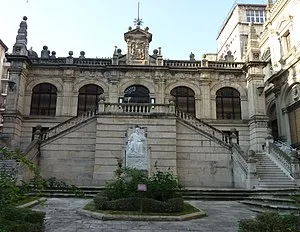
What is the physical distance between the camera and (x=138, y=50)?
29672 millimetres

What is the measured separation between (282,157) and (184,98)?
10677 mm

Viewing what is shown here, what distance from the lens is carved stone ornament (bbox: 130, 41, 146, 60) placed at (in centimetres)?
2953

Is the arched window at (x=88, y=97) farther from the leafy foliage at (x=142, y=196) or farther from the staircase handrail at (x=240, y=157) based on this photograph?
the leafy foliage at (x=142, y=196)

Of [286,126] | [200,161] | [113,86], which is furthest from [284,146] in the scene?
[113,86]

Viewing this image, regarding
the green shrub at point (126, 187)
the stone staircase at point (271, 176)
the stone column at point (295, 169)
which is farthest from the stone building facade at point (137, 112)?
the green shrub at point (126, 187)

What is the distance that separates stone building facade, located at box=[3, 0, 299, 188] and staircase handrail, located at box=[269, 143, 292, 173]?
138 centimetres

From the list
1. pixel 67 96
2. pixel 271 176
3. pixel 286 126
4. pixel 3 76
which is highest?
pixel 3 76

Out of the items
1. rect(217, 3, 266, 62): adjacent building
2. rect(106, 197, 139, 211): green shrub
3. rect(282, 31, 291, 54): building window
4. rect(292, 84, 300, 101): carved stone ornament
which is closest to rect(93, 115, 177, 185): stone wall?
rect(106, 197, 139, 211): green shrub

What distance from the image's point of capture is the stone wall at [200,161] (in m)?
21.8

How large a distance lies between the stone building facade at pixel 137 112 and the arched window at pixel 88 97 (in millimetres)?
92

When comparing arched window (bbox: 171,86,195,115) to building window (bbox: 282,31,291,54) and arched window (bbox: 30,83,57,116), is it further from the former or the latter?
arched window (bbox: 30,83,57,116)

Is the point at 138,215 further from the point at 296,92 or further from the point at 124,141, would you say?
the point at 296,92

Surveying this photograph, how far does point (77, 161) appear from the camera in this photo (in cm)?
2214

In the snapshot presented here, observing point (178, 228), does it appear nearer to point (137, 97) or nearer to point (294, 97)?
point (137, 97)
